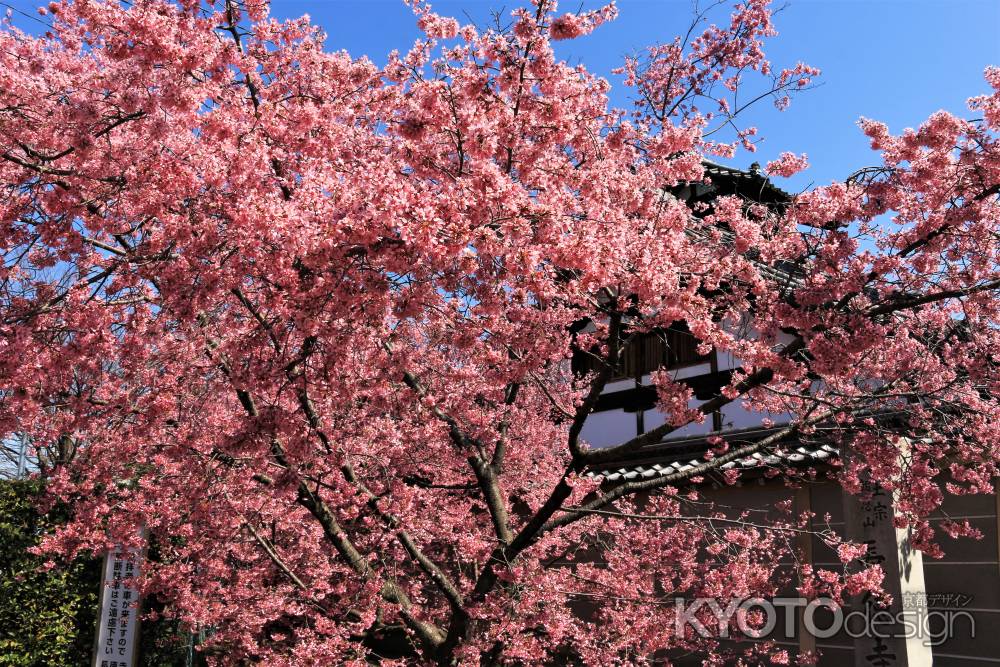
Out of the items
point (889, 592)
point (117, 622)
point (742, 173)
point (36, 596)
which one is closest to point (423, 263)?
point (889, 592)

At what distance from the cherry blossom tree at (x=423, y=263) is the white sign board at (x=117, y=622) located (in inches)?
168

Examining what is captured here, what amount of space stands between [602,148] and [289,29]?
301cm

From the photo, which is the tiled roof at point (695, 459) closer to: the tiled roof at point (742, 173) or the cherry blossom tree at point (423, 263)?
the cherry blossom tree at point (423, 263)

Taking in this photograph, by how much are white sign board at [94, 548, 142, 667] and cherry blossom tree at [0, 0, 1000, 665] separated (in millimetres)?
4261

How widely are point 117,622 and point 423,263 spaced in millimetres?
10595

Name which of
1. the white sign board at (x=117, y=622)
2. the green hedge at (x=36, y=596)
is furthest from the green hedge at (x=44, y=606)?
the white sign board at (x=117, y=622)

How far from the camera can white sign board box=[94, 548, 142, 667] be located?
39.3ft

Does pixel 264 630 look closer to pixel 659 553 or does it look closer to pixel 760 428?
pixel 659 553

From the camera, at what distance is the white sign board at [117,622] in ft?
39.3

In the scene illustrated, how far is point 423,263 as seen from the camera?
491 cm

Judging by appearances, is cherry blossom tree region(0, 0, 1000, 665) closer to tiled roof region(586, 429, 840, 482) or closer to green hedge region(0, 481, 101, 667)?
tiled roof region(586, 429, 840, 482)

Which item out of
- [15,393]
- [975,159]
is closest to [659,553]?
[975,159]

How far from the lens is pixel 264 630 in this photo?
12258mm

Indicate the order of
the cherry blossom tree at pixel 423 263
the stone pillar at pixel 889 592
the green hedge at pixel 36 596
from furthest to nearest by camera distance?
the green hedge at pixel 36 596
the stone pillar at pixel 889 592
the cherry blossom tree at pixel 423 263
